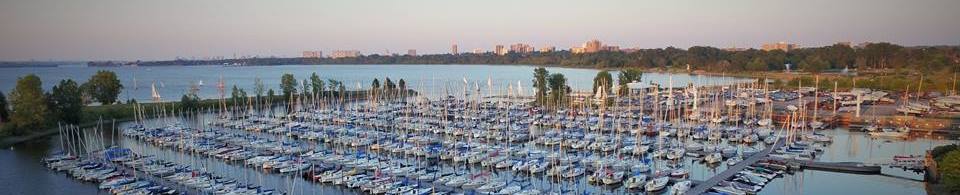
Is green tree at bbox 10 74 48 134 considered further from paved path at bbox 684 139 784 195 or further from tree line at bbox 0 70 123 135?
paved path at bbox 684 139 784 195

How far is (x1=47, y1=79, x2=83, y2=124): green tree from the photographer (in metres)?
36.9

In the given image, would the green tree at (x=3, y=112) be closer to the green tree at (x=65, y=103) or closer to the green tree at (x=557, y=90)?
the green tree at (x=65, y=103)

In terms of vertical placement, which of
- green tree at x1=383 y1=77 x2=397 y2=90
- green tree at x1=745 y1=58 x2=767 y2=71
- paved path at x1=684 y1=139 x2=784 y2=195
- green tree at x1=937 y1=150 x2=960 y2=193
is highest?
green tree at x1=745 y1=58 x2=767 y2=71

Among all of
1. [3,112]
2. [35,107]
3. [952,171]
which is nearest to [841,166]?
[952,171]

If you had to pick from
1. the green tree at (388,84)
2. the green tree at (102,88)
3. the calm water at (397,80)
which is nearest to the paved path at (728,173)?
the calm water at (397,80)

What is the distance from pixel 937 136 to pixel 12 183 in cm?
3957

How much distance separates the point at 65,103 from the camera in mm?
37562

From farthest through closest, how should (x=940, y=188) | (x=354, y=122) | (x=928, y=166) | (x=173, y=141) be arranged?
1. (x=354, y=122)
2. (x=173, y=141)
3. (x=928, y=166)
4. (x=940, y=188)

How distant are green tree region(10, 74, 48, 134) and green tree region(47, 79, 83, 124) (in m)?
1.10

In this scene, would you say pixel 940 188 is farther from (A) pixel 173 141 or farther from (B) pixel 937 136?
(A) pixel 173 141

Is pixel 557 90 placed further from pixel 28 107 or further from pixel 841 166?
pixel 28 107

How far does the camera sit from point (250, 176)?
934 inches

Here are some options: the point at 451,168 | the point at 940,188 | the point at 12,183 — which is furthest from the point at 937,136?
the point at 12,183

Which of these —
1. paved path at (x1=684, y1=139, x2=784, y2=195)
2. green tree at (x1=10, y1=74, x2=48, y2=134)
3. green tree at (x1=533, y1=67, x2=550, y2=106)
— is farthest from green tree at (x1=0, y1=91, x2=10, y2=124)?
paved path at (x1=684, y1=139, x2=784, y2=195)
